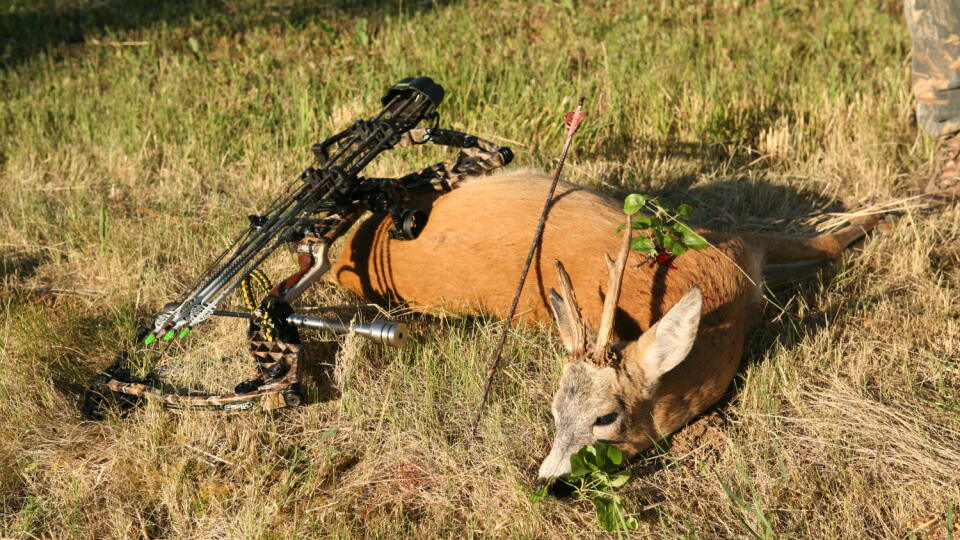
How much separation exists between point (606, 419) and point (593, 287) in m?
0.52

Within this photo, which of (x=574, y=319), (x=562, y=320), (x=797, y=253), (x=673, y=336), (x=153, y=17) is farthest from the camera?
(x=153, y=17)

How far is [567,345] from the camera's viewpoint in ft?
8.88

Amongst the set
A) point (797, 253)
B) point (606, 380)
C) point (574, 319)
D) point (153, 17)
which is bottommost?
point (153, 17)

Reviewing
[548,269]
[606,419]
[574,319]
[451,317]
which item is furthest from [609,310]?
[451,317]

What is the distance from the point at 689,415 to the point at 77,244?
3458 millimetres

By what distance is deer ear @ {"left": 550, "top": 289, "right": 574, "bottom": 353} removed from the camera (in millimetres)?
2705

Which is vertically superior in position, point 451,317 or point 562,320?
point 562,320

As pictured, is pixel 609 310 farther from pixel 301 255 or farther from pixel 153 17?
pixel 153 17

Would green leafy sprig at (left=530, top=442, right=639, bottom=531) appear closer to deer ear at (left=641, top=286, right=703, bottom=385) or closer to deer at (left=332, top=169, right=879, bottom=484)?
deer at (left=332, top=169, right=879, bottom=484)

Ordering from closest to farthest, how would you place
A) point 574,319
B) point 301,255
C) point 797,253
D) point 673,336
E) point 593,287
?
point 673,336 → point 574,319 → point 593,287 → point 301,255 → point 797,253

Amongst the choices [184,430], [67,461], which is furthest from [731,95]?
[67,461]

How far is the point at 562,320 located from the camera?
107 inches

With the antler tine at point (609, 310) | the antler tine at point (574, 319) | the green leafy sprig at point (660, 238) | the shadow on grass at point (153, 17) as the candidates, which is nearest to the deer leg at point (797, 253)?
the green leafy sprig at point (660, 238)

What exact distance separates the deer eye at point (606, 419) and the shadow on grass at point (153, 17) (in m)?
5.57
